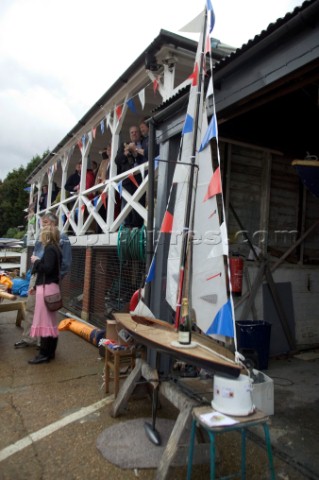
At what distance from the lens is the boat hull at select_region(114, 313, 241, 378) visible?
229 cm

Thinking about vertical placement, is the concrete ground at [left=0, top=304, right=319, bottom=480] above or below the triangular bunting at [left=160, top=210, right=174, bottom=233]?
below

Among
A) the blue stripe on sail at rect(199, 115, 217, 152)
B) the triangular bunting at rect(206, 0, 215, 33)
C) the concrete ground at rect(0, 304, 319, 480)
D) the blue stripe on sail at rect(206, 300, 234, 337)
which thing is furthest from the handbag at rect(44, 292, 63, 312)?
the triangular bunting at rect(206, 0, 215, 33)

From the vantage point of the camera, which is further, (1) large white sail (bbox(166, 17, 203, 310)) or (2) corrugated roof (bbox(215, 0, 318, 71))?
(1) large white sail (bbox(166, 17, 203, 310))

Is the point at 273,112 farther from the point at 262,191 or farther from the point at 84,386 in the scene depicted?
the point at 84,386

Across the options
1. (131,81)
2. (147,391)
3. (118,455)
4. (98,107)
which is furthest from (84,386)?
(98,107)

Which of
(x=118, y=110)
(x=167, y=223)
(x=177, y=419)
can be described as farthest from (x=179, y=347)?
(x=118, y=110)

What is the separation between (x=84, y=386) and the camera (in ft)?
14.2

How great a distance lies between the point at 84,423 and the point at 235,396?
178 centimetres

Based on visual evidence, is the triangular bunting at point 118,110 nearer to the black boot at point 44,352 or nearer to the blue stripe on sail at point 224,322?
the black boot at point 44,352

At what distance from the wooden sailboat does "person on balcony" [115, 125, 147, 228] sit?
118 inches

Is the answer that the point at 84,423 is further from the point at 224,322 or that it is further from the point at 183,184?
the point at 183,184

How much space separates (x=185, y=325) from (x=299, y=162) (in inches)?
99.1

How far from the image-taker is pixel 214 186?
295cm

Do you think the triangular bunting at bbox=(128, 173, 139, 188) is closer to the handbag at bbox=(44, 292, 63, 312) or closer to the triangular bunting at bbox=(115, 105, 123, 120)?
the triangular bunting at bbox=(115, 105, 123, 120)
